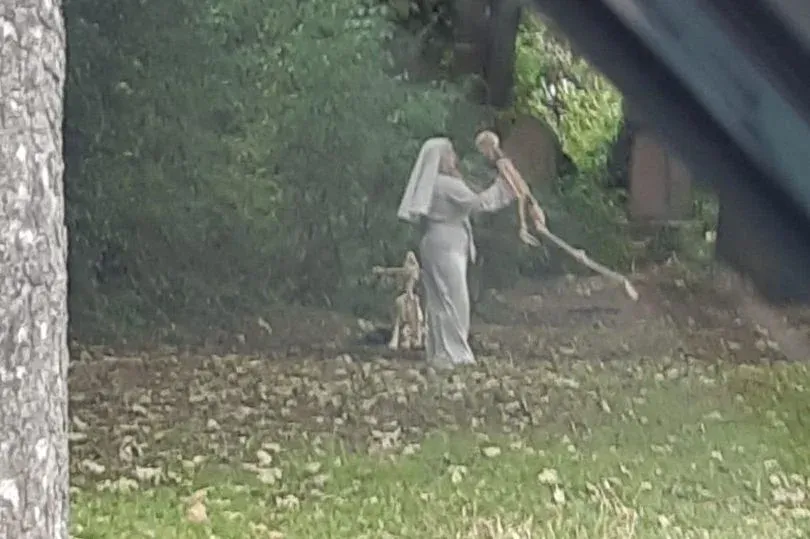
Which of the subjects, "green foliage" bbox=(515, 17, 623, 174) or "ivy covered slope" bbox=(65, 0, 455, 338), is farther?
"ivy covered slope" bbox=(65, 0, 455, 338)

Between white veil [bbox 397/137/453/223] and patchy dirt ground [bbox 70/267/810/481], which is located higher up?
white veil [bbox 397/137/453/223]

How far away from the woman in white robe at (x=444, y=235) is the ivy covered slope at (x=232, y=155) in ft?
0.07

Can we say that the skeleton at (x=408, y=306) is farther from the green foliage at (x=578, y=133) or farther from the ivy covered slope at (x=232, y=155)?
the green foliage at (x=578, y=133)

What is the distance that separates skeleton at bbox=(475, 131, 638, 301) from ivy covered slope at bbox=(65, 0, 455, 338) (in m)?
0.06

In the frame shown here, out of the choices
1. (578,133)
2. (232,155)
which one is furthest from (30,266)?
(578,133)

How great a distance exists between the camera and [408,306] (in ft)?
4.91

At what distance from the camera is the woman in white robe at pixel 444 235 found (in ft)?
4.86

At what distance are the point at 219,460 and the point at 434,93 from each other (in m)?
0.46

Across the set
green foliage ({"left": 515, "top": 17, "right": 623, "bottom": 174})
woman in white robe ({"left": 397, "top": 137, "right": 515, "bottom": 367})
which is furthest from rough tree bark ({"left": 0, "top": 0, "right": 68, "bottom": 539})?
woman in white robe ({"left": 397, "top": 137, "right": 515, "bottom": 367})

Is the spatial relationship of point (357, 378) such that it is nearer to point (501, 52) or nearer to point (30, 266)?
point (501, 52)

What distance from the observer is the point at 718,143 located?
422 mm

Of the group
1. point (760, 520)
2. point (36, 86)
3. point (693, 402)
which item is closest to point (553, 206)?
point (693, 402)

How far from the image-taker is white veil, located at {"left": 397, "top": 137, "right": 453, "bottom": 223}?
1.48 m

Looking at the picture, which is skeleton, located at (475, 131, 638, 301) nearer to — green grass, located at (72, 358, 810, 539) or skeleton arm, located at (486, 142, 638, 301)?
skeleton arm, located at (486, 142, 638, 301)
